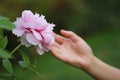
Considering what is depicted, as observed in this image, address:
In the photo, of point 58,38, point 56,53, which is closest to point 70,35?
point 58,38

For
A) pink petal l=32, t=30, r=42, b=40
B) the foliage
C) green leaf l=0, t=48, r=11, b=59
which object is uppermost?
pink petal l=32, t=30, r=42, b=40

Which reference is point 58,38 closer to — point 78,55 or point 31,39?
point 78,55

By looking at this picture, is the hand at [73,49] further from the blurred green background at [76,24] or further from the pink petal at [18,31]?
the blurred green background at [76,24]

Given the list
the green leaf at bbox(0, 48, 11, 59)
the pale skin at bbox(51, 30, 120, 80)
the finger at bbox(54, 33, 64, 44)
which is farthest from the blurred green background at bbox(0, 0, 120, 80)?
the green leaf at bbox(0, 48, 11, 59)

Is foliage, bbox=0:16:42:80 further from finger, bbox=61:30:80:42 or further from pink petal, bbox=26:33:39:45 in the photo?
finger, bbox=61:30:80:42

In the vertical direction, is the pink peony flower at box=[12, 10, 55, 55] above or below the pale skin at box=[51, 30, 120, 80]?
below

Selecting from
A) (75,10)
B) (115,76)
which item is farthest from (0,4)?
(115,76)

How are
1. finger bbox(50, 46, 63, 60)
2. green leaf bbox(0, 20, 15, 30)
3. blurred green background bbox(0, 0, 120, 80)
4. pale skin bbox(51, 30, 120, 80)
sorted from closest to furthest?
green leaf bbox(0, 20, 15, 30) → finger bbox(50, 46, 63, 60) → pale skin bbox(51, 30, 120, 80) → blurred green background bbox(0, 0, 120, 80)

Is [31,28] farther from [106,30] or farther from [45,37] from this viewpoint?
[106,30]
